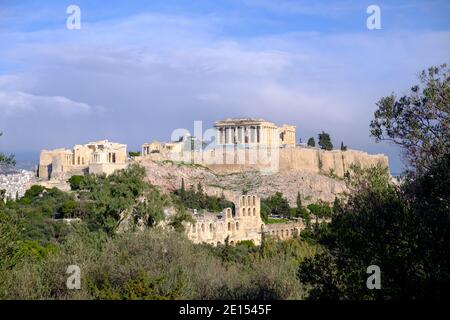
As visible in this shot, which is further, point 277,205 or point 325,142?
point 325,142

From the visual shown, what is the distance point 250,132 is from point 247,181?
32.5 ft

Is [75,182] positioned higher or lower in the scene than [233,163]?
lower

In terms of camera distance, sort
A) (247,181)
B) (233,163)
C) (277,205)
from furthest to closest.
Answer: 1. (233,163)
2. (247,181)
3. (277,205)

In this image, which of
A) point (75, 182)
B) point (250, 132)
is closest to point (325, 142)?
point (250, 132)

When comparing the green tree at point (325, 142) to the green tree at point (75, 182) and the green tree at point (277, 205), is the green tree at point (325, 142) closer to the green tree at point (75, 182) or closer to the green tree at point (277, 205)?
the green tree at point (277, 205)

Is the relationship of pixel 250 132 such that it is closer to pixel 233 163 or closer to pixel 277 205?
pixel 233 163

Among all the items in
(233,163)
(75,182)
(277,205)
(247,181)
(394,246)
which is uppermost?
(233,163)

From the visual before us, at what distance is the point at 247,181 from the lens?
60.6 m

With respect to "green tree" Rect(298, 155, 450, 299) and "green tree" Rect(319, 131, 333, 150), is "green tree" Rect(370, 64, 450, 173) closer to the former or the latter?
"green tree" Rect(298, 155, 450, 299)

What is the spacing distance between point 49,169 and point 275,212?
20.5m

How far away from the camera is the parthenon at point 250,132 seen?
68375 millimetres

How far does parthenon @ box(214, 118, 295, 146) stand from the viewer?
68375 millimetres
